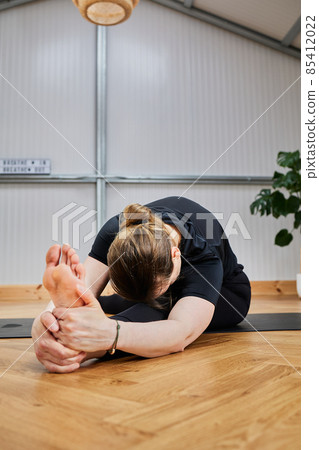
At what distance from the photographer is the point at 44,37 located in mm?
4262

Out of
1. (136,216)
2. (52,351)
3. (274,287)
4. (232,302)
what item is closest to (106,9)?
(136,216)

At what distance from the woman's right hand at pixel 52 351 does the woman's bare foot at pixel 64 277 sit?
0.05 metres

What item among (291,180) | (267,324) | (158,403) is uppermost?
(291,180)

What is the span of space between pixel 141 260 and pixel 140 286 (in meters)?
0.09

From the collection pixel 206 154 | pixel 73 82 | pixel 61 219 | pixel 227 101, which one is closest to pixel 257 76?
pixel 227 101

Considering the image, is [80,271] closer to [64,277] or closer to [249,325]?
[64,277]

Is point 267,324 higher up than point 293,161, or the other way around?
point 293,161

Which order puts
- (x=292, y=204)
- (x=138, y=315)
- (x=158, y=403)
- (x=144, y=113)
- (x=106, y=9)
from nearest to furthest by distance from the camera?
(x=158, y=403) → (x=138, y=315) → (x=106, y=9) → (x=292, y=204) → (x=144, y=113)

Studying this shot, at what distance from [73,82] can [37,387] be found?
390 cm

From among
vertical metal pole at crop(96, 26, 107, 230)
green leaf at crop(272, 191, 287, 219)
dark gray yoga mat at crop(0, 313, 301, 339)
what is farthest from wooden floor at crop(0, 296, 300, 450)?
vertical metal pole at crop(96, 26, 107, 230)

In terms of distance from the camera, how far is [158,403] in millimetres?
705

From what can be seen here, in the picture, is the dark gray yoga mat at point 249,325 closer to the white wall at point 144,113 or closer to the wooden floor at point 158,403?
the wooden floor at point 158,403

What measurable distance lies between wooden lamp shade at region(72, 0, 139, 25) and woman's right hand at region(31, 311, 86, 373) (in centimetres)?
180

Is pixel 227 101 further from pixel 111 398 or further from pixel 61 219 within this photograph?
pixel 111 398
